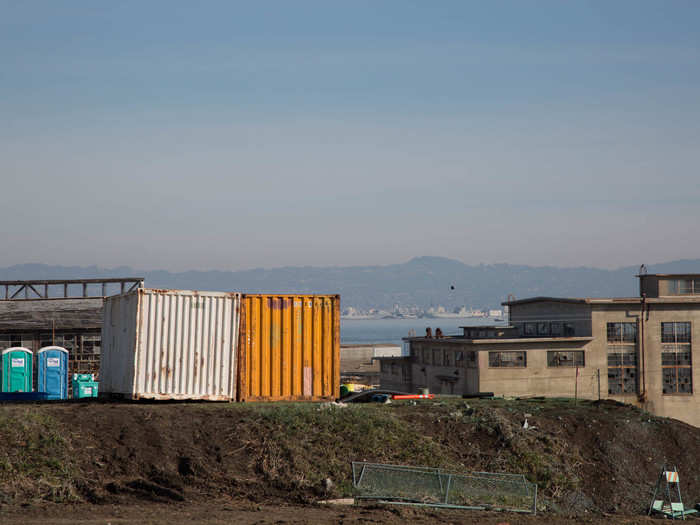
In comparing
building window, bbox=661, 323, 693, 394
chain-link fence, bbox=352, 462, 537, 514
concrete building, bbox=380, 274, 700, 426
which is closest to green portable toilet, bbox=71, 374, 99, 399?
chain-link fence, bbox=352, 462, 537, 514

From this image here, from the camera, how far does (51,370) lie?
4250 centimetres

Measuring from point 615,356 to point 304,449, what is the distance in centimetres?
5587

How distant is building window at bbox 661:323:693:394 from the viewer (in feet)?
242

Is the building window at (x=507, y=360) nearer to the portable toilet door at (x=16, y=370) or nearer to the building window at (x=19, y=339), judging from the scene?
Result: the building window at (x=19, y=339)

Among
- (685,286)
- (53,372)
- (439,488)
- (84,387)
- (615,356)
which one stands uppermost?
(685,286)

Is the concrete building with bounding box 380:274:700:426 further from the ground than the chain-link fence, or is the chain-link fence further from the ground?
the concrete building with bounding box 380:274:700:426

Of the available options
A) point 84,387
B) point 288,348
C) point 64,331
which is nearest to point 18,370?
point 84,387

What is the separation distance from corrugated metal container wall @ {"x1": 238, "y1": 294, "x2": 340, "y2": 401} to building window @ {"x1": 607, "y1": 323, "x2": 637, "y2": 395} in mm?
50596

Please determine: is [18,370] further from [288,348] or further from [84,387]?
[288,348]

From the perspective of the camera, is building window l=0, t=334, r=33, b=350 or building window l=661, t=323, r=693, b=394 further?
building window l=661, t=323, r=693, b=394

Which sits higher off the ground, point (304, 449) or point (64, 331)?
point (64, 331)

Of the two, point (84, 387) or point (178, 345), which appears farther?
point (84, 387)

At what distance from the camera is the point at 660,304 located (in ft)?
241

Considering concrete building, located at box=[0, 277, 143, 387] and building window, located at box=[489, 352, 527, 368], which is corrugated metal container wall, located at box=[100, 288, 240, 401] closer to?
concrete building, located at box=[0, 277, 143, 387]
